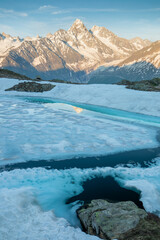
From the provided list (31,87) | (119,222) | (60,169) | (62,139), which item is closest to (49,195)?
(60,169)

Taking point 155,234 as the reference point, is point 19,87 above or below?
above

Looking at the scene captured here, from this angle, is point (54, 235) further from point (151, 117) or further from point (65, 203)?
point (151, 117)

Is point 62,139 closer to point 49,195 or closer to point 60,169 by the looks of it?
point 60,169

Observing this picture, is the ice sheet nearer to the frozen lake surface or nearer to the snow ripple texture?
the frozen lake surface

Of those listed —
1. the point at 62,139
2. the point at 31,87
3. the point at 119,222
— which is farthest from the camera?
the point at 31,87

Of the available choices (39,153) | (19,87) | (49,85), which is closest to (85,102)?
(49,85)

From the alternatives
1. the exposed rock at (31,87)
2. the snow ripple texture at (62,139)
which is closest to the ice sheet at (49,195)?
the snow ripple texture at (62,139)

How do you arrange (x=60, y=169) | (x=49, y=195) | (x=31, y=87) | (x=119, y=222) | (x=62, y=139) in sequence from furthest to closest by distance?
(x=31, y=87), (x=62, y=139), (x=60, y=169), (x=49, y=195), (x=119, y=222)

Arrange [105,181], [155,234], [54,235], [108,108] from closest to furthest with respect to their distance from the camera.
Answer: [155,234]
[54,235]
[105,181]
[108,108]

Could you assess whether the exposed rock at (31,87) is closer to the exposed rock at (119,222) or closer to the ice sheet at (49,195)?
the ice sheet at (49,195)
